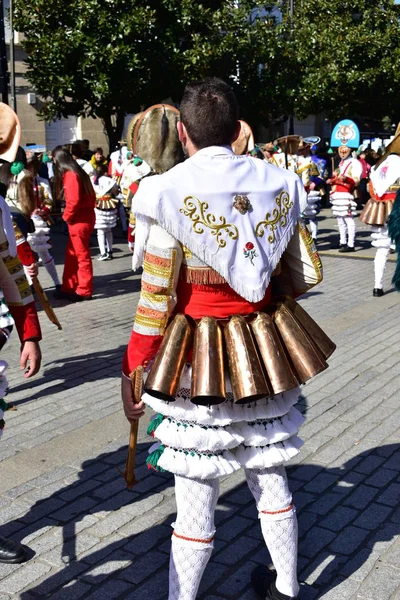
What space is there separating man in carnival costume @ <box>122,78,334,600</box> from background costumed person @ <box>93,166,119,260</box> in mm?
9724

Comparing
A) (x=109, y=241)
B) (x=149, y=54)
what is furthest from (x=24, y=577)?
(x=149, y=54)

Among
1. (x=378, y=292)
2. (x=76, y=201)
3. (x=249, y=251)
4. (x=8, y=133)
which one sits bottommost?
(x=378, y=292)

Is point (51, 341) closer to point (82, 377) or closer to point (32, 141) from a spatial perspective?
point (82, 377)

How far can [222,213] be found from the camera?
8.80ft

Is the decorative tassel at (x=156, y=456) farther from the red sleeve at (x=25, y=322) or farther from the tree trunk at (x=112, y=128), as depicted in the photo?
the tree trunk at (x=112, y=128)

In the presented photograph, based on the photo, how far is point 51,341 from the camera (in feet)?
25.1

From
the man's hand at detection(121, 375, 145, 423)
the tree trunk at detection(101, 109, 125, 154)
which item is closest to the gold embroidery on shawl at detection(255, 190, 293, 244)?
the man's hand at detection(121, 375, 145, 423)

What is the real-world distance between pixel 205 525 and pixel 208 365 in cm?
60

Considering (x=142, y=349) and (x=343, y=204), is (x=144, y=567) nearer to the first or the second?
(x=142, y=349)

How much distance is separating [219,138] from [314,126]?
38.2 meters

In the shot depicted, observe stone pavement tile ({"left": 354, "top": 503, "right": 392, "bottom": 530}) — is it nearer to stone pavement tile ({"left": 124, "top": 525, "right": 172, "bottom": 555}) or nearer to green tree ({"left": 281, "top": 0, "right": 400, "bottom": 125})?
stone pavement tile ({"left": 124, "top": 525, "right": 172, "bottom": 555})

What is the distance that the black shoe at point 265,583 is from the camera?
299cm

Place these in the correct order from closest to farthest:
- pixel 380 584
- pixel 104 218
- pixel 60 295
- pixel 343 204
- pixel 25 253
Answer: pixel 380 584 → pixel 25 253 → pixel 60 295 → pixel 104 218 → pixel 343 204

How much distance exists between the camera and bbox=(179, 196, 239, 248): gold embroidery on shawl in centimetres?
266
